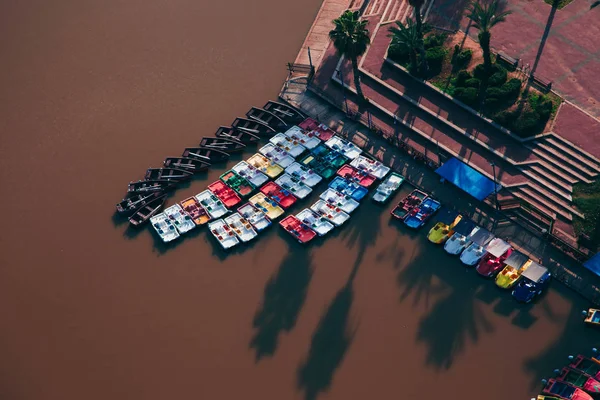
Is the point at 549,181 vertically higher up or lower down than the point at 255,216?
higher up

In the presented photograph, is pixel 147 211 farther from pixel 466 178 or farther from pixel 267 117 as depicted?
pixel 466 178

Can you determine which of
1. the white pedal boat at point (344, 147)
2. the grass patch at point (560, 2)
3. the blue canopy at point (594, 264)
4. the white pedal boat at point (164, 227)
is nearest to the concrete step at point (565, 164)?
the blue canopy at point (594, 264)

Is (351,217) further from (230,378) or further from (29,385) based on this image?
(29,385)

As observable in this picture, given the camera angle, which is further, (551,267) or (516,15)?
(516,15)

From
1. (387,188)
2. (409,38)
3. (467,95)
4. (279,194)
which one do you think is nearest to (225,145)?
(279,194)

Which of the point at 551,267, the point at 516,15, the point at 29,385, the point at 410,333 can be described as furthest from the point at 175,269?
the point at 516,15

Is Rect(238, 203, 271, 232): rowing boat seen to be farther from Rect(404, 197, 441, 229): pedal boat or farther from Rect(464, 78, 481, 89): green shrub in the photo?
Rect(464, 78, 481, 89): green shrub
